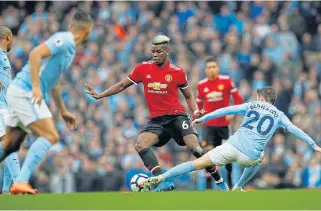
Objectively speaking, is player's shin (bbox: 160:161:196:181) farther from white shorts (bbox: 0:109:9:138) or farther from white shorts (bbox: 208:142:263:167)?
white shorts (bbox: 0:109:9:138)

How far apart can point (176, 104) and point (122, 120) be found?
7.84m

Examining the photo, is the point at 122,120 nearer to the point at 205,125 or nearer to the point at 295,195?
the point at 205,125

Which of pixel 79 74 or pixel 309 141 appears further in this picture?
pixel 79 74

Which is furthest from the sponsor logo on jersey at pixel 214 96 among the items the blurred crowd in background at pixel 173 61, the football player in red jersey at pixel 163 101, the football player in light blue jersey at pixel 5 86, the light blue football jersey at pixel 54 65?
the light blue football jersey at pixel 54 65

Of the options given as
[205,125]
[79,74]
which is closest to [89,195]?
[205,125]

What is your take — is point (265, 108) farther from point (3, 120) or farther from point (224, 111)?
point (3, 120)

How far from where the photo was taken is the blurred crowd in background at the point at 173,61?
21.3 metres

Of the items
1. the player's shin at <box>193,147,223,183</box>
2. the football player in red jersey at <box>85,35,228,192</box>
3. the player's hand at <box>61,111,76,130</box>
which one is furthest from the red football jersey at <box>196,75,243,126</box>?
the player's hand at <box>61,111,76,130</box>

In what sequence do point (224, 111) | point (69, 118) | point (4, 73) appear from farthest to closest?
point (4, 73) → point (224, 111) → point (69, 118)

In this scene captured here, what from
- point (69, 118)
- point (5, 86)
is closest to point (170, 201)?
point (69, 118)

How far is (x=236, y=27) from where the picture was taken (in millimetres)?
25047

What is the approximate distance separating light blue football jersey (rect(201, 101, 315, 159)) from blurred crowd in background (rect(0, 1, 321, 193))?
6.29 metres

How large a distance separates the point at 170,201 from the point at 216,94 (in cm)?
578

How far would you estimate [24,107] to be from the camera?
1208cm
